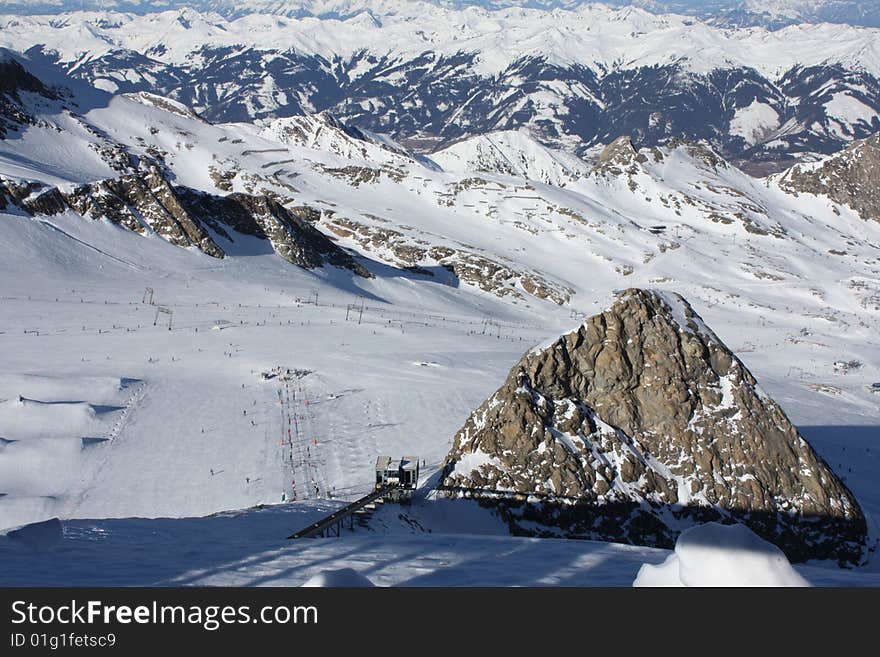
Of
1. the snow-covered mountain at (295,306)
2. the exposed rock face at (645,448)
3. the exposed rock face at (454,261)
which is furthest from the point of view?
the exposed rock face at (454,261)

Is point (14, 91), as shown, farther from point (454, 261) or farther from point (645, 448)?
point (645, 448)

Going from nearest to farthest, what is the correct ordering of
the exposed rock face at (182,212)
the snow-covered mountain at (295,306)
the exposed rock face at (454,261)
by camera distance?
the snow-covered mountain at (295,306)
the exposed rock face at (182,212)
the exposed rock face at (454,261)

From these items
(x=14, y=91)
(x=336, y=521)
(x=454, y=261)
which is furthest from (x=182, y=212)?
(x=14, y=91)

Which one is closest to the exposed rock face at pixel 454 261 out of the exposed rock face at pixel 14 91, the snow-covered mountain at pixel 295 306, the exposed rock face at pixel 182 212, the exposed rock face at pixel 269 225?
the snow-covered mountain at pixel 295 306

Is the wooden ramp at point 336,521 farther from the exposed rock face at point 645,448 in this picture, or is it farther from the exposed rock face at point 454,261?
the exposed rock face at point 454,261

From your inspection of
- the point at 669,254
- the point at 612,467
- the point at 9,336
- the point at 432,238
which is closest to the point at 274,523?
the point at 612,467

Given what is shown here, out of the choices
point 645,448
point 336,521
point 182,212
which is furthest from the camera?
point 182,212

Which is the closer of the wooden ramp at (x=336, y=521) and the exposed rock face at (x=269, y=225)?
the wooden ramp at (x=336, y=521)

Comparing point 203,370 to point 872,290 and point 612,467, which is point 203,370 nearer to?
point 612,467
